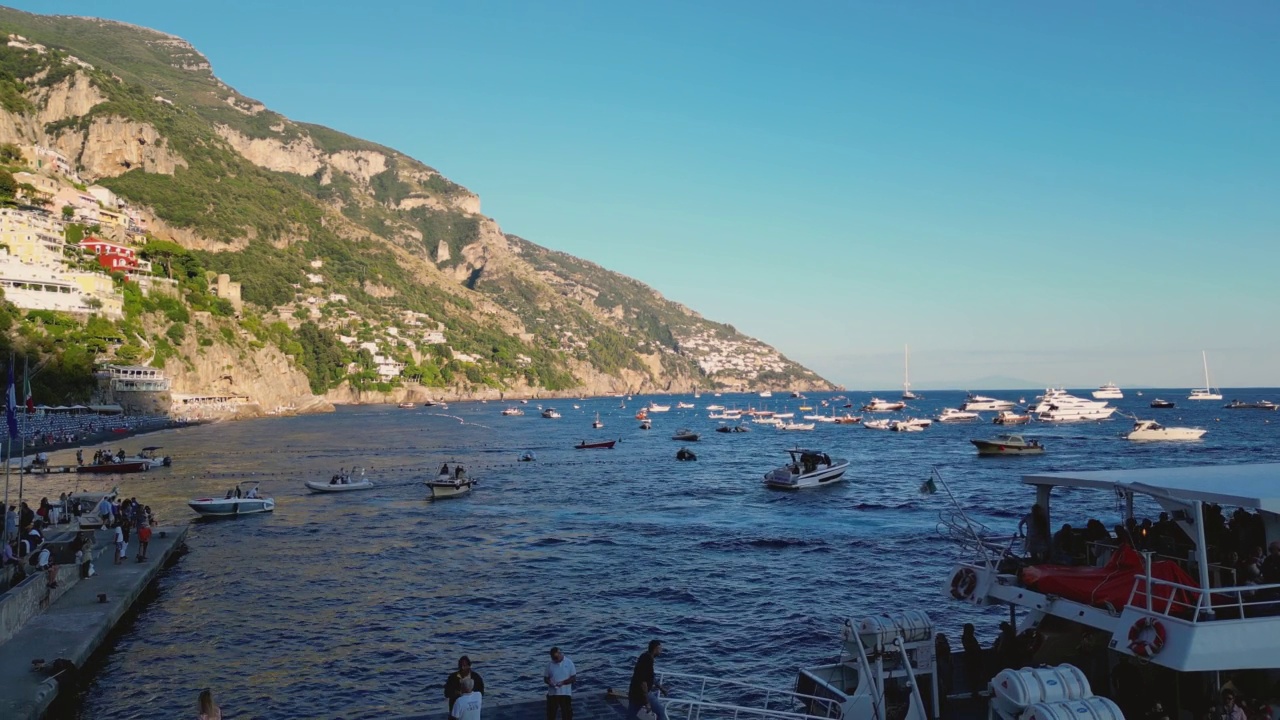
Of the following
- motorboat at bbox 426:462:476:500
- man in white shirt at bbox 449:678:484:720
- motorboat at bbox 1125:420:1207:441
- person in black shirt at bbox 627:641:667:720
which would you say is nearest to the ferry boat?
person in black shirt at bbox 627:641:667:720

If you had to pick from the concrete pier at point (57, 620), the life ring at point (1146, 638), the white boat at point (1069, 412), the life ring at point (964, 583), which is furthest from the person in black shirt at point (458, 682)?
the white boat at point (1069, 412)

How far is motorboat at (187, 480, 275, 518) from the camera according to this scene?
44625 millimetres

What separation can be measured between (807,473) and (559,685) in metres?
47.2

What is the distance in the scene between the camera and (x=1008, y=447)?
82688 millimetres

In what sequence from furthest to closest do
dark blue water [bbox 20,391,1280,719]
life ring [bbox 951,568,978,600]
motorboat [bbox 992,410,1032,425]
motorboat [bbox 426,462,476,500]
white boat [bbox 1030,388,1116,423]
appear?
white boat [bbox 1030,388,1116,423]
motorboat [bbox 992,410,1032,425]
motorboat [bbox 426,462,476,500]
dark blue water [bbox 20,391,1280,719]
life ring [bbox 951,568,978,600]

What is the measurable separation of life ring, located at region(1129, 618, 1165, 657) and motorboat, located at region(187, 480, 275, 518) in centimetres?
4575

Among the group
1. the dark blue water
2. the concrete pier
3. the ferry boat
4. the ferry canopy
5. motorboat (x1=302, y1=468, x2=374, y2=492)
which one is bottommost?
the dark blue water

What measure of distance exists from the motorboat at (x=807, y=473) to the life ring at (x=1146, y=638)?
48.5 m

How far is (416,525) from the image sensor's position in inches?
1731

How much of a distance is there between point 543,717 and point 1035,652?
8.54 metres

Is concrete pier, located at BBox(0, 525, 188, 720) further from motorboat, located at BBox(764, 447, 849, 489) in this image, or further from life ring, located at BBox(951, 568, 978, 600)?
motorboat, located at BBox(764, 447, 849, 489)

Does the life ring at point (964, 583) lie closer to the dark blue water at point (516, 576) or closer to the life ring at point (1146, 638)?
the dark blue water at point (516, 576)

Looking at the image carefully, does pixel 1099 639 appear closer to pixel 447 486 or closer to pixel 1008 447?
pixel 447 486

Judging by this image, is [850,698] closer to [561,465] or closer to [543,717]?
[543,717]
